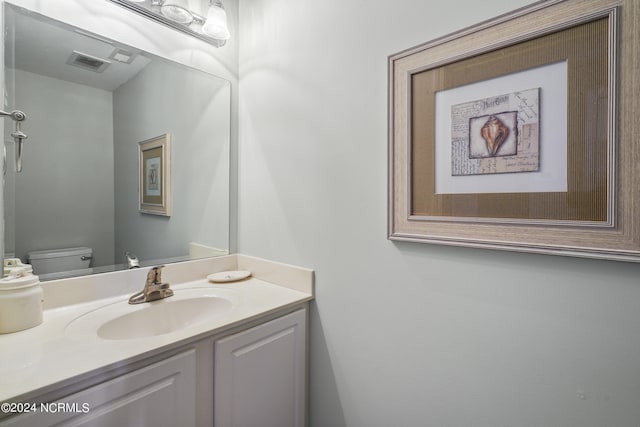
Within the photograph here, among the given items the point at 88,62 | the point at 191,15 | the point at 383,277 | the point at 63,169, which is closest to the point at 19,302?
the point at 63,169

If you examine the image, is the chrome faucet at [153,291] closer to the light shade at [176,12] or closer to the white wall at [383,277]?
the white wall at [383,277]

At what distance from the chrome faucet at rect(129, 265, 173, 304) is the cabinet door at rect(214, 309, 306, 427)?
405mm

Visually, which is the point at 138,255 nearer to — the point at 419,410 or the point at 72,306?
the point at 72,306

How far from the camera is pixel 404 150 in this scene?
94 centimetres

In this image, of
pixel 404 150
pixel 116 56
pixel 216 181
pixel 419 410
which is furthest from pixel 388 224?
pixel 116 56

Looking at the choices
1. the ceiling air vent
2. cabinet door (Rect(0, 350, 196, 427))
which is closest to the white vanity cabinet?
cabinet door (Rect(0, 350, 196, 427))

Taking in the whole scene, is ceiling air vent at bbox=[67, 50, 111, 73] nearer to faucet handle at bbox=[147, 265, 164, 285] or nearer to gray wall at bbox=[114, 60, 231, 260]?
gray wall at bbox=[114, 60, 231, 260]

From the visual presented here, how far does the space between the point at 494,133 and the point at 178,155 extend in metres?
1.27

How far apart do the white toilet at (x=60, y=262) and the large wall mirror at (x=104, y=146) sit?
0.04 ft

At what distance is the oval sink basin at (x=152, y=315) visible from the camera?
95 cm

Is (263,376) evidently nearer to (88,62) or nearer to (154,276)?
(154,276)

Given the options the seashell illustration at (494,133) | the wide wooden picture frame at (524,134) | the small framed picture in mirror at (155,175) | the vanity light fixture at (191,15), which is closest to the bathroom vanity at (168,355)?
the small framed picture in mirror at (155,175)

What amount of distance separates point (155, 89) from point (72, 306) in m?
0.92

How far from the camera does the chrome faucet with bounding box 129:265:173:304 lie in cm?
112
